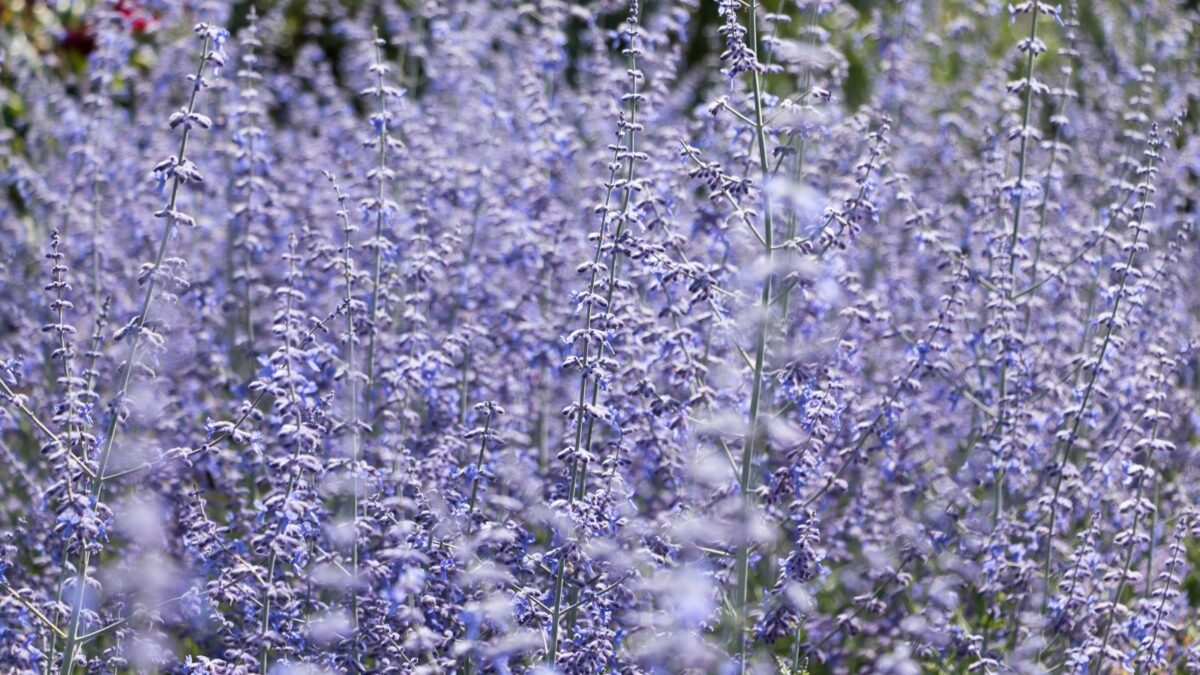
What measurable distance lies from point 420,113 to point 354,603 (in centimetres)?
317

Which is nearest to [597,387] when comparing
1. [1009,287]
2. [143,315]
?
[143,315]

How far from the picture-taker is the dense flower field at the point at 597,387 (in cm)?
346

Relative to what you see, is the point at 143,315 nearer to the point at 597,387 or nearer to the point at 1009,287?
the point at 597,387

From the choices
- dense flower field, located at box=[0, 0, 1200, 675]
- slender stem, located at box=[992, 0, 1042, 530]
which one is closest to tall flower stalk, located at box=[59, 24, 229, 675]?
dense flower field, located at box=[0, 0, 1200, 675]

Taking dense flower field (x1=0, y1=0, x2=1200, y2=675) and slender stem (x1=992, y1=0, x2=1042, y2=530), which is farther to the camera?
slender stem (x1=992, y1=0, x2=1042, y2=530)

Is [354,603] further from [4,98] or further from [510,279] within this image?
[4,98]

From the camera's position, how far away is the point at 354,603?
3.67 meters

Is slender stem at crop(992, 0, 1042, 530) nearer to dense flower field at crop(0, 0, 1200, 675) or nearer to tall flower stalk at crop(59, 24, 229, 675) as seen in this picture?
dense flower field at crop(0, 0, 1200, 675)

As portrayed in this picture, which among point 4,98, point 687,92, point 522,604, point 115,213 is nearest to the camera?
point 522,604

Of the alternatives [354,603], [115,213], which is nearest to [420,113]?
[115,213]

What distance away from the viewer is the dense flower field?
3.46 m

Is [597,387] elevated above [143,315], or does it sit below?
below

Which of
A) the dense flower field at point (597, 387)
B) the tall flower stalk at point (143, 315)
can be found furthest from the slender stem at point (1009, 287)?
the tall flower stalk at point (143, 315)

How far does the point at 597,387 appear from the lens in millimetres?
3525
